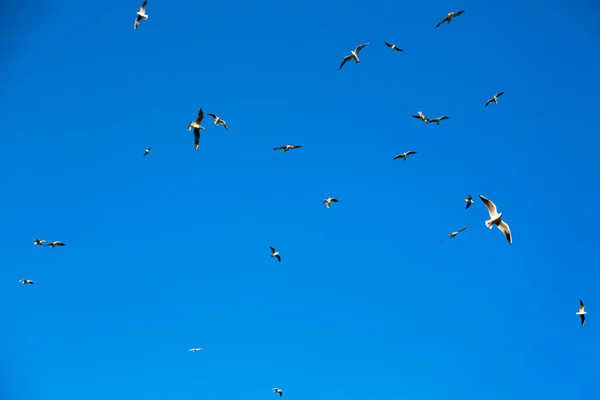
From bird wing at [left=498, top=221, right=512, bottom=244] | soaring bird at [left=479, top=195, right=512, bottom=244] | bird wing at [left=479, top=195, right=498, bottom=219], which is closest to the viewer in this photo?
bird wing at [left=498, top=221, right=512, bottom=244]

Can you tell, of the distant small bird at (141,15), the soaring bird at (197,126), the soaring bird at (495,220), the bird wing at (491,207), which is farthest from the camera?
the distant small bird at (141,15)

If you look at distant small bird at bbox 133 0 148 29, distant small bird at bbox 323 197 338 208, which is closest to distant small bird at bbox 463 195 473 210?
distant small bird at bbox 323 197 338 208

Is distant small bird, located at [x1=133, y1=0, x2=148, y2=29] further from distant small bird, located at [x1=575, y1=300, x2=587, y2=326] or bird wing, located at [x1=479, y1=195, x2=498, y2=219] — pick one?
distant small bird, located at [x1=575, y1=300, x2=587, y2=326]

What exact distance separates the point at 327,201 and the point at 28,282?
2680cm

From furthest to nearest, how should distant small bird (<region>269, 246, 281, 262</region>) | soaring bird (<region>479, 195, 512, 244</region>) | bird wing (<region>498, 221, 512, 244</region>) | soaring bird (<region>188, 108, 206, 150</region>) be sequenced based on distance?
distant small bird (<region>269, 246, 281, 262</region>), soaring bird (<region>188, 108, 206, 150</region>), soaring bird (<region>479, 195, 512, 244</region>), bird wing (<region>498, 221, 512, 244</region>)

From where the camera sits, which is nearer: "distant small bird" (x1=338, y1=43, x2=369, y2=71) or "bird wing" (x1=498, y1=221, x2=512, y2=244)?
"bird wing" (x1=498, y1=221, x2=512, y2=244)

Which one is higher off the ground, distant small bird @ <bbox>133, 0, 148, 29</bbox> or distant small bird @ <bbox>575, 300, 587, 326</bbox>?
distant small bird @ <bbox>133, 0, 148, 29</bbox>

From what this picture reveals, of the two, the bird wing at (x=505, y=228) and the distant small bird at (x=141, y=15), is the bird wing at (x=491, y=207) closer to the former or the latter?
the bird wing at (x=505, y=228)

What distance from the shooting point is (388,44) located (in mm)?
42312

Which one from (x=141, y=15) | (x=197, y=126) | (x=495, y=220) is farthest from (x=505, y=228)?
(x=141, y=15)

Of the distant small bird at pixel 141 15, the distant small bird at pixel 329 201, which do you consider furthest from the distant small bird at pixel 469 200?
the distant small bird at pixel 141 15

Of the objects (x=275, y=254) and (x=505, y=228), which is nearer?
(x=505, y=228)

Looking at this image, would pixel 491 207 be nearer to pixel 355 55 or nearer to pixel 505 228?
pixel 505 228

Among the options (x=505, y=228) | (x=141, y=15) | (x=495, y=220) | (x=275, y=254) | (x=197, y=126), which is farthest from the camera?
(x=275, y=254)
